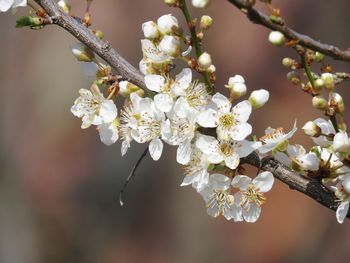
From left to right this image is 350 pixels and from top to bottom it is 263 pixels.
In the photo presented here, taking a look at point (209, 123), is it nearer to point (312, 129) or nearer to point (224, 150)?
point (224, 150)

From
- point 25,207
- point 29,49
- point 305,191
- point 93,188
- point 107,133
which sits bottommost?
point 25,207

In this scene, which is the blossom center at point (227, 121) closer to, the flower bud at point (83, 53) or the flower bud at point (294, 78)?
the flower bud at point (294, 78)

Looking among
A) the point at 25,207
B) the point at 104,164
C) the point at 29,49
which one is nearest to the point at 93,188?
the point at 104,164

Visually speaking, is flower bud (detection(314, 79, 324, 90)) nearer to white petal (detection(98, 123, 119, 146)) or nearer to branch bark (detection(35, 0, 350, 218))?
branch bark (detection(35, 0, 350, 218))

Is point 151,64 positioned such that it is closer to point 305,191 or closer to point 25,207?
point 305,191

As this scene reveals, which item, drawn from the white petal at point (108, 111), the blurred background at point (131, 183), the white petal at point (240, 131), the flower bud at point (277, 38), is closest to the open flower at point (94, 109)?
the white petal at point (108, 111)

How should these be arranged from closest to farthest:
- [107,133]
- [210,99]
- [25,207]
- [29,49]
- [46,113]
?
[210,99] < [107,133] < [25,207] < [46,113] < [29,49]

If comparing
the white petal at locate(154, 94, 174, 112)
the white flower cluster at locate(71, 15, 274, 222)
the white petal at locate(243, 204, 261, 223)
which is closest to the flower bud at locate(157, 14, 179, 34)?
the white flower cluster at locate(71, 15, 274, 222)

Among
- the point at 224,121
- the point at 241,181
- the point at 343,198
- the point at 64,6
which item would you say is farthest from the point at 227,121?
the point at 64,6
